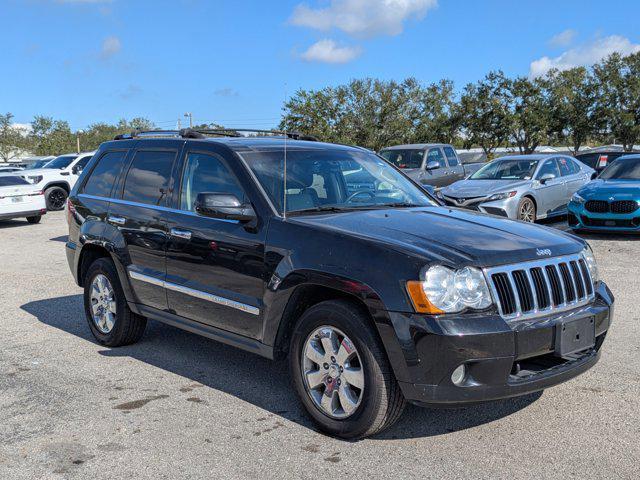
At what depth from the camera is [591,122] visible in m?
41.7

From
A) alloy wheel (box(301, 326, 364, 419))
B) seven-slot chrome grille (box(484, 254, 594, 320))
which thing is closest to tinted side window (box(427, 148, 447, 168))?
Answer: seven-slot chrome grille (box(484, 254, 594, 320))

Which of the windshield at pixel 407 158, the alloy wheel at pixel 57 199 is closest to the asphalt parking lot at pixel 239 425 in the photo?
the windshield at pixel 407 158

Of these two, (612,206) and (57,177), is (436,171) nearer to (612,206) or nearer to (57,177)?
(612,206)

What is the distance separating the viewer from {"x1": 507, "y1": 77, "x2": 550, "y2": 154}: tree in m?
40.7

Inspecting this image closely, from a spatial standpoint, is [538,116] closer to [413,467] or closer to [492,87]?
[492,87]

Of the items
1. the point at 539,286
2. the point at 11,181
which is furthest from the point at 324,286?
the point at 11,181

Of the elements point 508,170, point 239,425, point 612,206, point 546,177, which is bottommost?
point 239,425

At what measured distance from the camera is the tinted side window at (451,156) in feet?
61.1

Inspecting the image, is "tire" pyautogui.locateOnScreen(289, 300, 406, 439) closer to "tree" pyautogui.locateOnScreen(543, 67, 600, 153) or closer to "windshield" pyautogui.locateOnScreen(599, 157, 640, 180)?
"windshield" pyautogui.locateOnScreen(599, 157, 640, 180)

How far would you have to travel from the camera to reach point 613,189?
39.7ft

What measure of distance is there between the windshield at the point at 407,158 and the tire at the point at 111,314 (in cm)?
1232

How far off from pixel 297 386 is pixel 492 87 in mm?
39967

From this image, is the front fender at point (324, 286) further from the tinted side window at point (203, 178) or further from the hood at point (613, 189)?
the hood at point (613, 189)

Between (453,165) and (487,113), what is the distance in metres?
24.6
